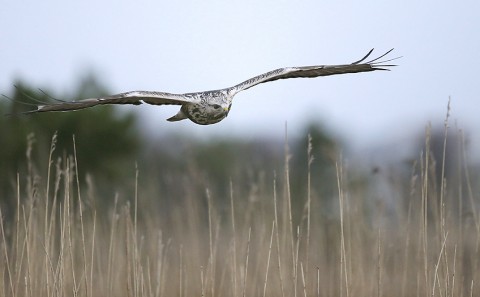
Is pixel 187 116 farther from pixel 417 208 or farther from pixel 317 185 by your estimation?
pixel 317 185

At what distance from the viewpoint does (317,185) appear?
16.3 m

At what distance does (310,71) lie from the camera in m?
4.91

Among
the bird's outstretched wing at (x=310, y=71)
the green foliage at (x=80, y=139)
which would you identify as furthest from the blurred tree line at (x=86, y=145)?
the bird's outstretched wing at (x=310, y=71)

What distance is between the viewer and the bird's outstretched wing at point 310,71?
14.8ft

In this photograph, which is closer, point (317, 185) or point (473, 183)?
point (473, 183)

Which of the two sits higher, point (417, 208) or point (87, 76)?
point (87, 76)

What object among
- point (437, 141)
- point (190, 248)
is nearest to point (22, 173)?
point (190, 248)

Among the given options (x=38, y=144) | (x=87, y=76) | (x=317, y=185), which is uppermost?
(x=87, y=76)

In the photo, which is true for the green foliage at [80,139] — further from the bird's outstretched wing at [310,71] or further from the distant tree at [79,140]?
the bird's outstretched wing at [310,71]

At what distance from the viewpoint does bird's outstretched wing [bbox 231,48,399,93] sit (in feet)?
14.8

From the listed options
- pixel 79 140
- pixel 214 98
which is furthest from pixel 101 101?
pixel 79 140

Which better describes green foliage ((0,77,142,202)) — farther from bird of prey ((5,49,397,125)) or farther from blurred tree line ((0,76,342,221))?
bird of prey ((5,49,397,125))

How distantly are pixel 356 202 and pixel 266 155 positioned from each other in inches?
590

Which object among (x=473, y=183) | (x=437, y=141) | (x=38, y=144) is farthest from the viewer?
(x=437, y=141)
